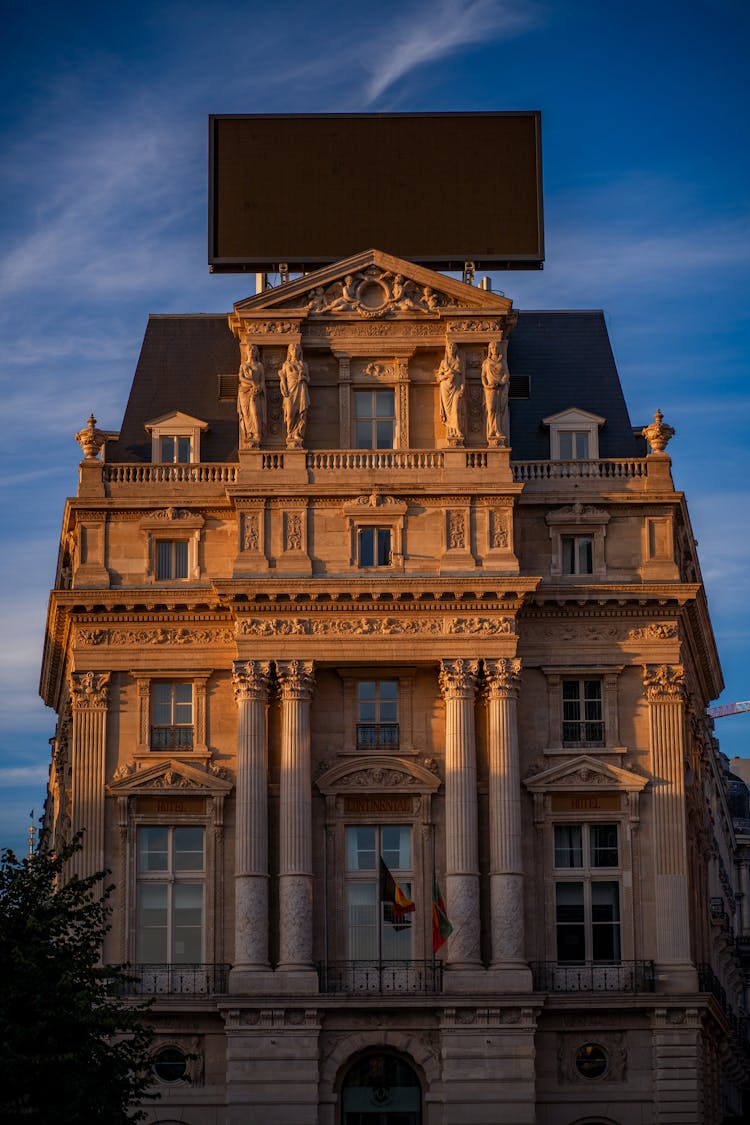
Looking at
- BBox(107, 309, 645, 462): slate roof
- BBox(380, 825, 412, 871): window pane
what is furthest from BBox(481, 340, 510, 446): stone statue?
BBox(380, 825, 412, 871): window pane

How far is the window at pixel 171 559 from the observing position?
78062 mm

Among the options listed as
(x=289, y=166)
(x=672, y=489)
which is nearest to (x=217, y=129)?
(x=289, y=166)

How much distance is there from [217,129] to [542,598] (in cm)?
2206

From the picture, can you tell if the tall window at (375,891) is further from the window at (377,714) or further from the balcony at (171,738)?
the balcony at (171,738)

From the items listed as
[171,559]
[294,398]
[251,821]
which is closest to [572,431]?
[294,398]

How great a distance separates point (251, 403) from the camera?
77.8m

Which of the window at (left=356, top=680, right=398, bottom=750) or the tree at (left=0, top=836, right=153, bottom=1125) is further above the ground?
the window at (left=356, top=680, right=398, bottom=750)

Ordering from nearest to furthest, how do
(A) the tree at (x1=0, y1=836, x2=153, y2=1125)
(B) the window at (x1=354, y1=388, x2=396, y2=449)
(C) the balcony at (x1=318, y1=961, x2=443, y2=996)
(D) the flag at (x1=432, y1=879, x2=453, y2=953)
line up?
(A) the tree at (x1=0, y1=836, x2=153, y2=1125) < (D) the flag at (x1=432, y1=879, x2=453, y2=953) < (C) the balcony at (x1=318, y1=961, x2=443, y2=996) < (B) the window at (x1=354, y1=388, x2=396, y2=449)

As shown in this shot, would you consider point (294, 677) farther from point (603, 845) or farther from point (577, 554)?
point (603, 845)

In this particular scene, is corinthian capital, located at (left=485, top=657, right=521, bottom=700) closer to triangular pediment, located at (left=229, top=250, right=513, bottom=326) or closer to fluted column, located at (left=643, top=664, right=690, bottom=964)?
fluted column, located at (left=643, top=664, right=690, bottom=964)

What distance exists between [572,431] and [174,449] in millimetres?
13238

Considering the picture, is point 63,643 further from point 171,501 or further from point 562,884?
point 562,884

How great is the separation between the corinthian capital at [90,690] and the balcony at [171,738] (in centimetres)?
191

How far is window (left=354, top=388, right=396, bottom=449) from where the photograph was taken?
79.0 m
